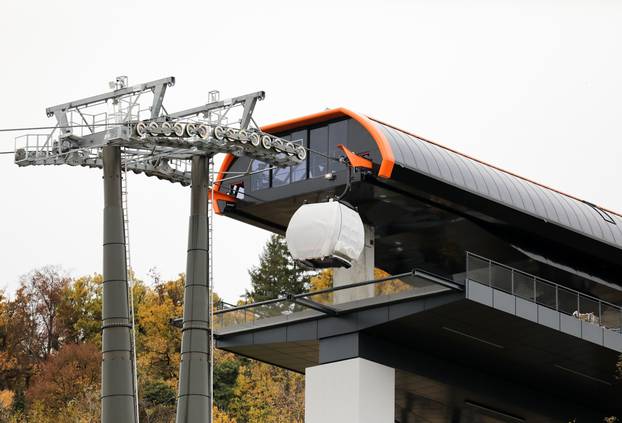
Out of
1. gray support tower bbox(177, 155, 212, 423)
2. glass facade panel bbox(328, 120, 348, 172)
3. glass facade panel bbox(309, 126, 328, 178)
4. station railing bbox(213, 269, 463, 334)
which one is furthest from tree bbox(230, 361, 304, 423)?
gray support tower bbox(177, 155, 212, 423)

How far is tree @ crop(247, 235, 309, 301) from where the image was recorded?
126 metres

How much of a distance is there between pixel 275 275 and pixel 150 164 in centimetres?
7523

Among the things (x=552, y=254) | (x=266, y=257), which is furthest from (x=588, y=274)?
Answer: (x=266, y=257)

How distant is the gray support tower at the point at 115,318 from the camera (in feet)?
155

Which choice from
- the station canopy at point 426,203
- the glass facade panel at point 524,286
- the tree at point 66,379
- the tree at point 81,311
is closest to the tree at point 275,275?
the tree at point 81,311

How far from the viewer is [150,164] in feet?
174

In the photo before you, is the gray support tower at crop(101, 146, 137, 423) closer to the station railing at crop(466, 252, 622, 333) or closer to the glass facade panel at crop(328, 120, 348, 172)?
the glass facade panel at crop(328, 120, 348, 172)

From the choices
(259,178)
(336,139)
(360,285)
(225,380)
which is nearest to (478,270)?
(360,285)

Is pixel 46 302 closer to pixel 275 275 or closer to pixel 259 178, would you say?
pixel 275 275

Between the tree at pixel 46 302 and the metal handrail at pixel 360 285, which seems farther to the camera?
the tree at pixel 46 302

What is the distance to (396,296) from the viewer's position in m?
56.6

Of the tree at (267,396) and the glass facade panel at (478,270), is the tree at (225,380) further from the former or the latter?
the glass facade panel at (478,270)

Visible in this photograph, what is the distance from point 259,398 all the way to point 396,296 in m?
47.8

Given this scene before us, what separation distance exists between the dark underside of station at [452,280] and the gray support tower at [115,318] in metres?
8.27
